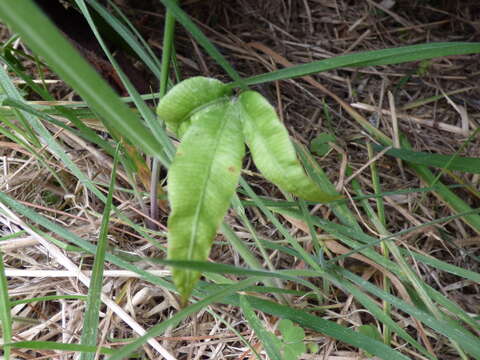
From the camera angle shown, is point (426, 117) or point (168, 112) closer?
point (168, 112)

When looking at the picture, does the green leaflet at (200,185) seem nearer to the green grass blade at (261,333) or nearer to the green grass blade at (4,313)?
the green grass blade at (261,333)

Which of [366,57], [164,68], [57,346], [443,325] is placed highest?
[164,68]

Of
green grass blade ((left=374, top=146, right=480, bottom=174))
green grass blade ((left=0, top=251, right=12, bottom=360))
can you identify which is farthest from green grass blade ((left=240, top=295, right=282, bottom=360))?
green grass blade ((left=374, top=146, right=480, bottom=174))

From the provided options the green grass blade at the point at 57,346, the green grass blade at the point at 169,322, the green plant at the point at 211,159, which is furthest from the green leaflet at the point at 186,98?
the green grass blade at the point at 57,346

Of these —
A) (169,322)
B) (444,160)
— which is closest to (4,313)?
(169,322)

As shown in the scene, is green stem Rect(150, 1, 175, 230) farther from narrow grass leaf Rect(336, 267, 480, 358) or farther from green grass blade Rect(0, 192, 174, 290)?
narrow grass leaf Rect(336, 267, 480, 358)

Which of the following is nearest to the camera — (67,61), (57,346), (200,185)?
(67,61)

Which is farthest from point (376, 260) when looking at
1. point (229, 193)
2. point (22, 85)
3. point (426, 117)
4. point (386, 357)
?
point (22, 85)

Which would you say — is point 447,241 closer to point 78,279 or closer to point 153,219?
point 153,219

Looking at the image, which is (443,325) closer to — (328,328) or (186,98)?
(328,328)
